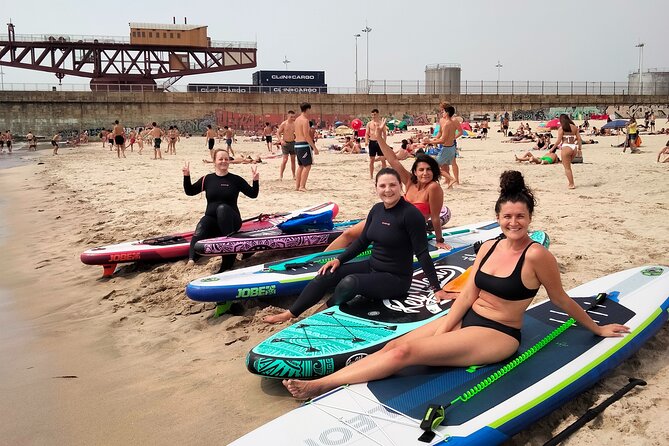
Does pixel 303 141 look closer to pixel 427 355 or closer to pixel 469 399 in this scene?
pixel 427 355

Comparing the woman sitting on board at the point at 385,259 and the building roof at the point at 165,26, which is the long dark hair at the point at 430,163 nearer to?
the woman sitting on board at the point at 385,259

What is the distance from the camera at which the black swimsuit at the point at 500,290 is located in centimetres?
311

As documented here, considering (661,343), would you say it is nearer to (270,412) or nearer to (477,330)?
(477,330)

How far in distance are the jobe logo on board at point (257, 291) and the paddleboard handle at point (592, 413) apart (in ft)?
8.93

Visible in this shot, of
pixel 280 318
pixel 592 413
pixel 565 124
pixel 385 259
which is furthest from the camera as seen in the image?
pixel 565 124

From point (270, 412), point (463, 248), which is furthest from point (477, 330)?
point (463, 248)

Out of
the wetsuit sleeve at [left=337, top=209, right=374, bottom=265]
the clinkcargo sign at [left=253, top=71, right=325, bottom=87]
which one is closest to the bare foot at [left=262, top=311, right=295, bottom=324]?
the wetsuit sleeve at [left=337, top=209, right=374, bottom=265]

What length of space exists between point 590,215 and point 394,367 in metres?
6.05

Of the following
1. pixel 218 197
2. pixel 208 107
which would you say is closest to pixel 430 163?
pixel 218 197

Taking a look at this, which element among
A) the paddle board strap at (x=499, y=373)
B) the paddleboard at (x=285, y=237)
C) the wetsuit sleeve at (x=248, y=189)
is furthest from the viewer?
the wetsuit sleeve at (x=248, y=189)

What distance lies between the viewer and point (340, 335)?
150 inches

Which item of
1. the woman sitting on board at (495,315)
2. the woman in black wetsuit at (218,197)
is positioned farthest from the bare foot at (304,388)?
the woman in black wetsuit at (218,197)

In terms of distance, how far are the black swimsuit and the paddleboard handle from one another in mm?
520

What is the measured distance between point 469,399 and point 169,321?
3097 mm
